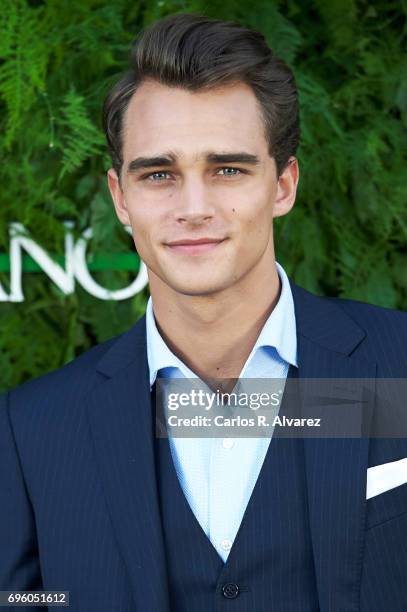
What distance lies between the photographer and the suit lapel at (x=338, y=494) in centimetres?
187

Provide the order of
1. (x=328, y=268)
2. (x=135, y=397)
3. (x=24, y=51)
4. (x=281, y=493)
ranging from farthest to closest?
(x=328, y=268), (x=24, y=51), (x=135, y=397), (x=281, y=493)

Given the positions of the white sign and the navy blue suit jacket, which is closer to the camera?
the navy blue suit jacket

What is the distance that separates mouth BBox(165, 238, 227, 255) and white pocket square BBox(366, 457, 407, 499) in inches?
19.9

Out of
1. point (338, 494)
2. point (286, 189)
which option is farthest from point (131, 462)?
point (286, 189)

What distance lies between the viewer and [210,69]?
6.48 ft

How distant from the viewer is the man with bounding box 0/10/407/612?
1.91 meters

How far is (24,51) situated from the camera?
2652 millimetres

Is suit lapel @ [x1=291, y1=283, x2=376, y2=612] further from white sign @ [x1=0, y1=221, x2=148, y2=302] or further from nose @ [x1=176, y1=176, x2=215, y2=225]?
white sign @ [x1=0, y1=221, x2=148, y2=302]

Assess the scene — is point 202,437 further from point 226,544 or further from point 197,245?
point 197,245

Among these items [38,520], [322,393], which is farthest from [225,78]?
[38,520]

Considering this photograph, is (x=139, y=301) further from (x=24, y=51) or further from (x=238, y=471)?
(x=238, y=471)

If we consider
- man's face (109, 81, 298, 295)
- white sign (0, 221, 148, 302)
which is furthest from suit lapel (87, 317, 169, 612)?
white sign (0, 221, 148, 302)

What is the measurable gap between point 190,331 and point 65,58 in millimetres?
1032

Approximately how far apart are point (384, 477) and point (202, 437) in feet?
1.17
